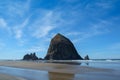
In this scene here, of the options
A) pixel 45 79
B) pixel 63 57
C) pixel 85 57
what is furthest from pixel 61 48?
pixel 45 79

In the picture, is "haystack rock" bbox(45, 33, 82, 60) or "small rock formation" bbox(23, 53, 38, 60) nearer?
"haystack rock" bbox(45, 33, 82, 60)

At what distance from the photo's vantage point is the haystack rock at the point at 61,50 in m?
107

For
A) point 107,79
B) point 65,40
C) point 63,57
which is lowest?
point 107,79

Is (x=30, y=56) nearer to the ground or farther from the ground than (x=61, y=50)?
nearer to the ground

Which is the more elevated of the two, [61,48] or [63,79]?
[61,48]

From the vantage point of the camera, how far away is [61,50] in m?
109

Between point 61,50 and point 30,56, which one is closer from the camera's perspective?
point 61,50

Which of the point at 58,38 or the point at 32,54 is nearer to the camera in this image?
the point at 58,38

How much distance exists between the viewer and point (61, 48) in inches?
4267

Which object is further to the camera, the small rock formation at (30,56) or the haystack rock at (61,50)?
the small rock formation at (30,56)

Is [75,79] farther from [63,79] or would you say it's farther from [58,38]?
[58,38]

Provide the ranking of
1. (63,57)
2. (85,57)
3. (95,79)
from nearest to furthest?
(95,79) → (63,57) → (85,57)

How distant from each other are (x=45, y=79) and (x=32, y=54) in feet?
362

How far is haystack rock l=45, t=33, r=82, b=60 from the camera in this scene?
107m
